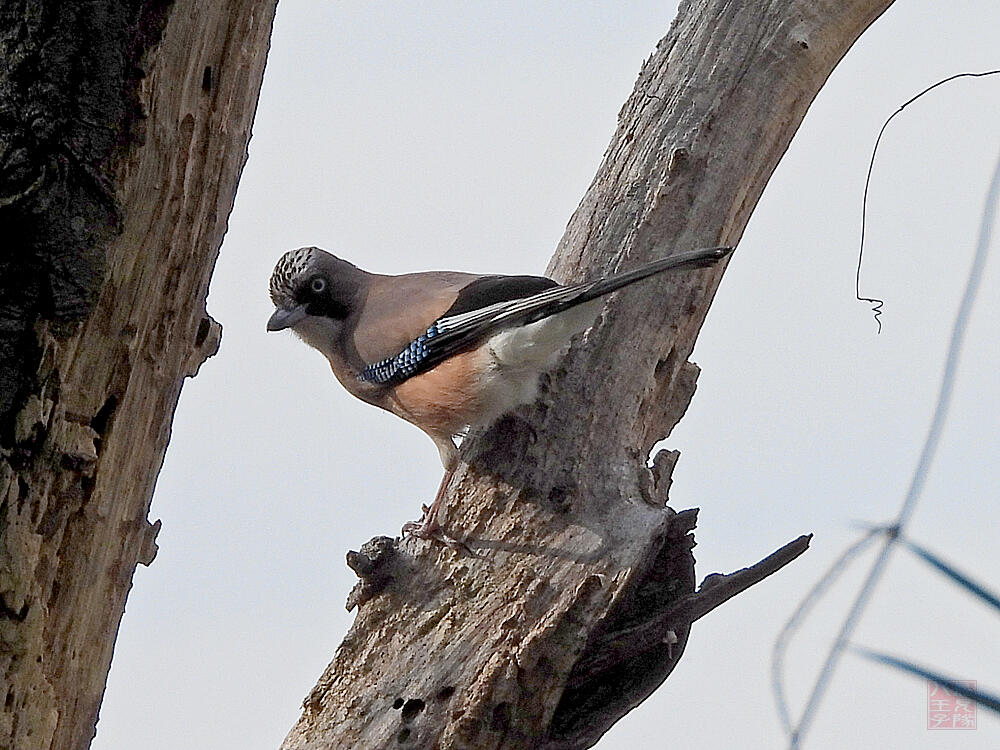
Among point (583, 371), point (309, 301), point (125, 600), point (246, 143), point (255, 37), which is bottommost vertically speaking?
point (125, 600)

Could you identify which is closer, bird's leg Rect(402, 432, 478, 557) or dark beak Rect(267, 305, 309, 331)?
bird's leg Rect(402, 432, 478, 557)

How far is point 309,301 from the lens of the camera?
4.48 metres

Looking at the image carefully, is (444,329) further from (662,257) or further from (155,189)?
(155,189)

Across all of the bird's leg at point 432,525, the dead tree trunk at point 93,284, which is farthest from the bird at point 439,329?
the dead tree trunk at point 93,284

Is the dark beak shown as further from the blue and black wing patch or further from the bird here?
the blue and black wing patch

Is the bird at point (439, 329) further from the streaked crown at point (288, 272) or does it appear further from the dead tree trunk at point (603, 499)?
the dead tree trunk at point (603, 499)

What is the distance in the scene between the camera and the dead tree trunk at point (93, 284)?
1.71m

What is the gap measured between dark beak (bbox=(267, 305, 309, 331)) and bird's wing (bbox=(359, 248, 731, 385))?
17.9 inches

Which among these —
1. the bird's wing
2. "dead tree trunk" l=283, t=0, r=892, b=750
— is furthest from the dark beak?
"dead tree trunk" l=283, t=0, r=892, b=750

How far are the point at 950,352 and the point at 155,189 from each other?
148cm

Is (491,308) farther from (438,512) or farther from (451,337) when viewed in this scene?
(438,512)

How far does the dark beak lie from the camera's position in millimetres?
4441

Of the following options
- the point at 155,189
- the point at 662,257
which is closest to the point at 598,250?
the point at 662,257

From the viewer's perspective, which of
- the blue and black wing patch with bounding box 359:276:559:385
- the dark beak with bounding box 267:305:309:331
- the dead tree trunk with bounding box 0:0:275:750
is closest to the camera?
the dead tree trunk with bounding box 0:0:275:750
